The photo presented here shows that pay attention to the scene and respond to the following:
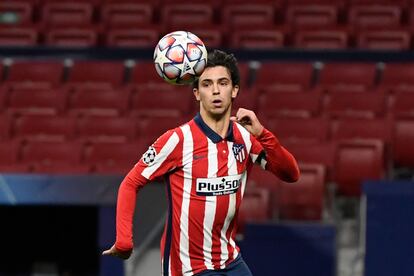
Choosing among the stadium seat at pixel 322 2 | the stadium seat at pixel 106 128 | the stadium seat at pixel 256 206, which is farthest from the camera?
the stadium seat at pixel 322 2

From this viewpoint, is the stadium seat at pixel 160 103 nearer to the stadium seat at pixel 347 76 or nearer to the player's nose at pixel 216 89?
the stadium seat at pixel 347 76

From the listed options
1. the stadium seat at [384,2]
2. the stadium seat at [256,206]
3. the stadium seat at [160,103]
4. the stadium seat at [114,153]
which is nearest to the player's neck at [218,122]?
the stadium seat at [256,206]

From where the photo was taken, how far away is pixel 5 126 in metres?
8.91

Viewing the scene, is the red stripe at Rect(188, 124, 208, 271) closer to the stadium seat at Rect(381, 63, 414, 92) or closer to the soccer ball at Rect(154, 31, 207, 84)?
the soccer ball at Rect(154, 31, 207, 84)

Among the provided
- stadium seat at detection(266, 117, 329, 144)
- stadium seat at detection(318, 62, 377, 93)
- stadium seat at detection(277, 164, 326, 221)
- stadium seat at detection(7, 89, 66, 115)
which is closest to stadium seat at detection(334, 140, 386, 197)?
stadium seat at detection(266, 117, 329, 144)

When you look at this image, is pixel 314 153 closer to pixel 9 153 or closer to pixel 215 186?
pixel 9 153

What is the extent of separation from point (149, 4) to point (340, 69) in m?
3.08

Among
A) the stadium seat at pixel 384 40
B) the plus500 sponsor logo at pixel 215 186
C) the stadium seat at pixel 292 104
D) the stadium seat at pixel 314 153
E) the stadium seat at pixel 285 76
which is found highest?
the stadium seat at pixel 384 40

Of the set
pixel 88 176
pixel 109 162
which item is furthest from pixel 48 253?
pixel 88 176

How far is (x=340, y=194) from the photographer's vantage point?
7.55 m

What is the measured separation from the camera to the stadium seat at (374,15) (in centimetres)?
1112

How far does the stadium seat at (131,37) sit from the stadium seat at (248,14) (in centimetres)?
91

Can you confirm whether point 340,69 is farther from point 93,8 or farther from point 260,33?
point 93,8

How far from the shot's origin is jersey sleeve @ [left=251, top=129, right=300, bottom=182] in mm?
4336
